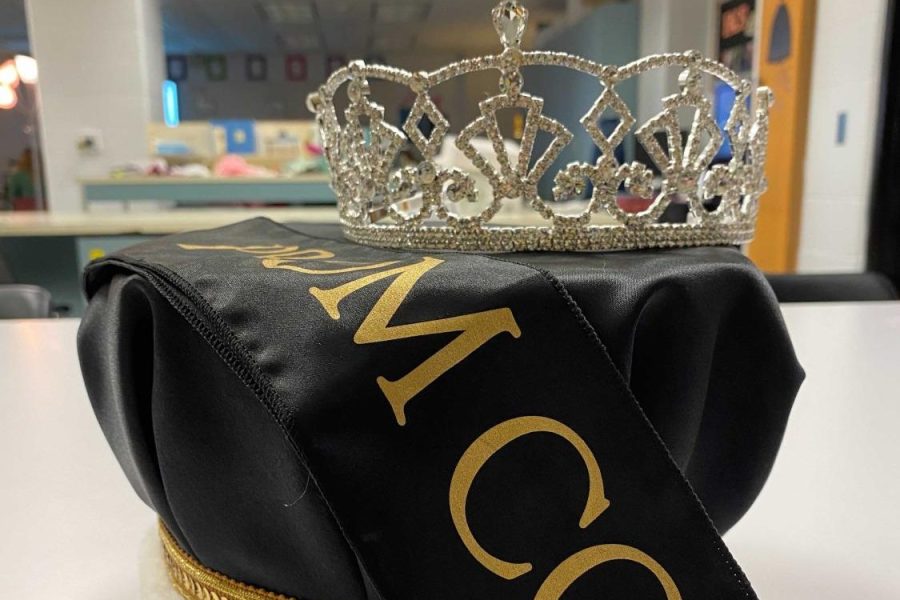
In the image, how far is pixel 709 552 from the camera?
0.27m

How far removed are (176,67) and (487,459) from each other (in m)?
8.16

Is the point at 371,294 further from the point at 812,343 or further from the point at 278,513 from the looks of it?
the point at 812,343

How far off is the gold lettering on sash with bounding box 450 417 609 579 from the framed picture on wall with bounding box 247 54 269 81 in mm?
7945

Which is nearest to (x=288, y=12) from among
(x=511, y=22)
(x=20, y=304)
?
(x=20, y=304)

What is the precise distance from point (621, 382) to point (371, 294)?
106 millimetres

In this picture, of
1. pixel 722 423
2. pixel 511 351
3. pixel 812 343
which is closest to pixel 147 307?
pixel 511 351

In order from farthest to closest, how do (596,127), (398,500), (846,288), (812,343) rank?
(846,288)
(812,343)
(596,127)
(398,500)

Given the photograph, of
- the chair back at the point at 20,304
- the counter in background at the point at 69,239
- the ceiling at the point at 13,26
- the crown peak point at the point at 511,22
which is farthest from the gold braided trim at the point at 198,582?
the ceiling at the point at 13,26

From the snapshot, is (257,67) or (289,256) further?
(257,67)

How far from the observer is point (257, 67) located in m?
7.52

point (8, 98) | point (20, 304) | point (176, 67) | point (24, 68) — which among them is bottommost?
point (20, 304)

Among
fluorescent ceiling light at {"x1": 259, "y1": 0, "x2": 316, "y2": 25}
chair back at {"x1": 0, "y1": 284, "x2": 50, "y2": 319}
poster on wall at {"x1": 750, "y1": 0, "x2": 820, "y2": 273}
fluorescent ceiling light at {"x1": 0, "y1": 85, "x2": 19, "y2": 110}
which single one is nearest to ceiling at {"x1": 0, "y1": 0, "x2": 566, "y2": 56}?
fluorescent ceiling light at {"x1": 259, "y1": 0, "x2": 316, "y2": 25}

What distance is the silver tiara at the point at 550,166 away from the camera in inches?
15.6

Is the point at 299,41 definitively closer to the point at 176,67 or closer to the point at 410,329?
the point at 176,67
